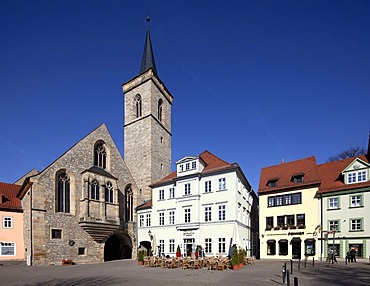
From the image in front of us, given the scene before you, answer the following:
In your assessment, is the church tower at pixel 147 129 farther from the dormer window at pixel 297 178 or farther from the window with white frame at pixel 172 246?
the dormer window at pixel 297 178

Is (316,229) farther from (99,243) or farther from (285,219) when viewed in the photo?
(99,243)

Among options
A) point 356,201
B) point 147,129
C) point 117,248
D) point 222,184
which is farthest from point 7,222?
point 356,201

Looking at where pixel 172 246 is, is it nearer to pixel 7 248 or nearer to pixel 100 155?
pixel 100 155

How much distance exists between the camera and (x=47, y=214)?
29859mm

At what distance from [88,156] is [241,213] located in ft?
58.2

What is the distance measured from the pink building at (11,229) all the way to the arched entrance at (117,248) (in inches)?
400

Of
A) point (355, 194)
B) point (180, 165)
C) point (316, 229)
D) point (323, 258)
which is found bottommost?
point (323, 258)

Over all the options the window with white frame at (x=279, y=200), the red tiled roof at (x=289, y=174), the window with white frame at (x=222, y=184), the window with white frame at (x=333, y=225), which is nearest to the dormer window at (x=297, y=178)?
the red tiled roof at (x=289, y=174)

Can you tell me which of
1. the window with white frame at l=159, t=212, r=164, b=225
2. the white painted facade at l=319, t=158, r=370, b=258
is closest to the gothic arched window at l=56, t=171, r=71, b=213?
the window with white frame at l=159, t=212, r=164, b=225

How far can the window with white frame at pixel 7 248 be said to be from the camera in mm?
30953

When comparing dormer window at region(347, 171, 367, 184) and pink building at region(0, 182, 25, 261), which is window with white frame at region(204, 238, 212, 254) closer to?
dormer window at region(347, 171, 367, 184)

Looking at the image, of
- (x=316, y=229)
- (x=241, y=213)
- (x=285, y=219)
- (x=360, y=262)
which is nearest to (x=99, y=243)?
(x=241, y=213)

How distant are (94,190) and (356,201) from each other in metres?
25.6

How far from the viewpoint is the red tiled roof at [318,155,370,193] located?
2943cm
